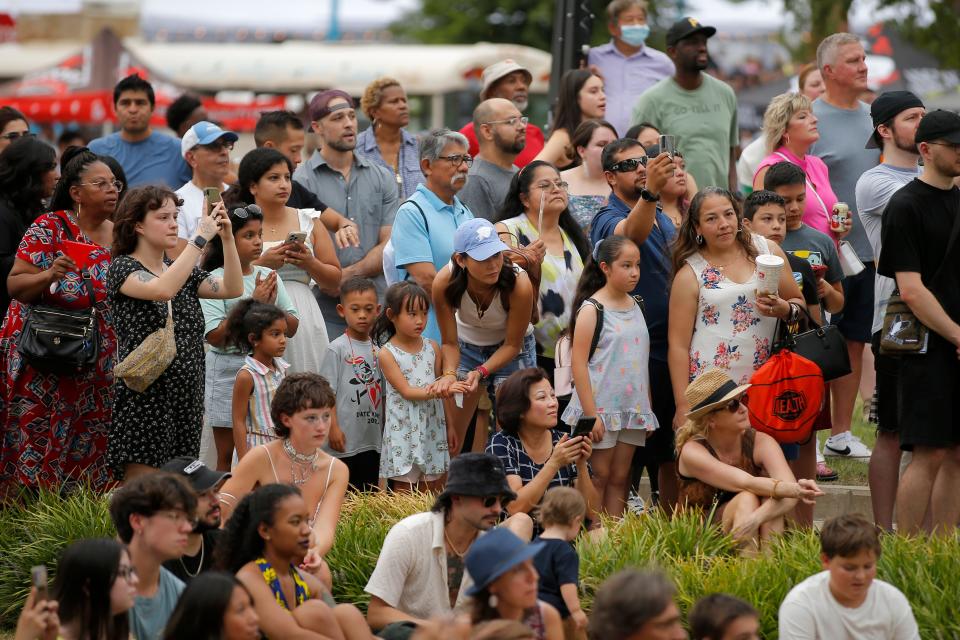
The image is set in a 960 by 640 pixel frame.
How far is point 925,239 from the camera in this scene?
7.58 m

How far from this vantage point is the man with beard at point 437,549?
633 centimetres

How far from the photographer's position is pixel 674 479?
8555 mm

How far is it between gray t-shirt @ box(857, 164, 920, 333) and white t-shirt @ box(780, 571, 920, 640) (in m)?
2.86

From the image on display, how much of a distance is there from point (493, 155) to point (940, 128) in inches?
119

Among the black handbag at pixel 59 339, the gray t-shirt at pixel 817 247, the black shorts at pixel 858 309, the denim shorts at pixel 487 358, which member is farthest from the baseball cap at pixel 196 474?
the black shorts at pixel 858 309

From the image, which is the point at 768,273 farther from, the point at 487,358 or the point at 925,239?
the point at 487,358

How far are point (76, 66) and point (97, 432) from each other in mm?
24687

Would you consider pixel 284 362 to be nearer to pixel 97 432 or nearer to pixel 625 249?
pixel 97 432

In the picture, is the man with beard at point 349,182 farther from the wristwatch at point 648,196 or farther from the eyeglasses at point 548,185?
the wristwatch at point 648,196

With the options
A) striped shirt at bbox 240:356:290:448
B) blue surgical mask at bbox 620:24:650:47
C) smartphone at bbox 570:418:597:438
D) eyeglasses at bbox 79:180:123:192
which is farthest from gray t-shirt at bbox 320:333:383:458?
blue surgical mask at bbox 620:24:650:47

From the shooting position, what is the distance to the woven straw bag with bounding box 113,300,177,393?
7.62 metres

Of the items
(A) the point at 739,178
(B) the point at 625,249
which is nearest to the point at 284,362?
(B) the point at 625,249

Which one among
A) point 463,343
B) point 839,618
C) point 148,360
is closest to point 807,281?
point 463,343

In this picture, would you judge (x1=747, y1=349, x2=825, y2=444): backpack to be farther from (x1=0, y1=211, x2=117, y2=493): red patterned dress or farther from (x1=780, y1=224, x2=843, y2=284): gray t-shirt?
(x1=0, y1=211, x2=117, y2=493): red patterned dress
